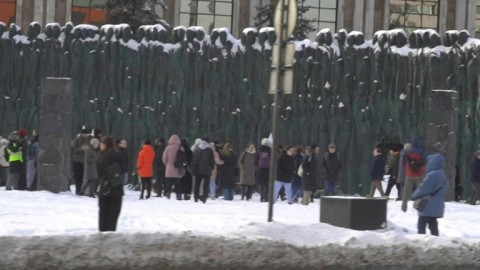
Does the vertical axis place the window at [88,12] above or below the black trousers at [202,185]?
above

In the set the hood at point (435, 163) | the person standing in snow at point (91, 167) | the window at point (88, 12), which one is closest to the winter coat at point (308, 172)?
the person standing in snow at point (91, 167)

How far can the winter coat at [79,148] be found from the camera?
27.4m

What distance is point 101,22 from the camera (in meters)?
59.1

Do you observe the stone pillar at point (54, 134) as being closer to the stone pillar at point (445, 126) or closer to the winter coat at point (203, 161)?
the winter coat at point (203, 161)

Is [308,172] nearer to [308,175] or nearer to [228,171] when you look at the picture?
[308,175]

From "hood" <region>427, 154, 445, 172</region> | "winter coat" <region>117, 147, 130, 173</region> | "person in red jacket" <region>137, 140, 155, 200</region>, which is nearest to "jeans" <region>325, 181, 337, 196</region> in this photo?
"person in red jacket" <region>137, 140, 155, 200</region>

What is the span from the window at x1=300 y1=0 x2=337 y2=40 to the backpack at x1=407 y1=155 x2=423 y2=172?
37134mm

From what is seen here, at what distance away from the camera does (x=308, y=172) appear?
26.9 metres

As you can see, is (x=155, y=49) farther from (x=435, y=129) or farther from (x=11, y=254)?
(x=11, y=254)

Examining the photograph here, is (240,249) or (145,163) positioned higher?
(145,163)

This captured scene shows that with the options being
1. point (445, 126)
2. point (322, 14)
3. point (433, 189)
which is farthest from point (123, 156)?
point (322, 14)

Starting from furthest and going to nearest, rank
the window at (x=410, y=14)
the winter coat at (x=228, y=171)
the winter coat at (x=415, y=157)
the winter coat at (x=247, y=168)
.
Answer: the window at (x=410, y=14), the winter coat at (x=247, y=168), the winter coat at (x=228, y=171), the winter coat at (x=415, y=157)

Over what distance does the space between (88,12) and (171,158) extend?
1364 inches

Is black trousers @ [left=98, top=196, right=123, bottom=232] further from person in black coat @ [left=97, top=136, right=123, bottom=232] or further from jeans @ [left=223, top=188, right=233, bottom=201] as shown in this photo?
jeans @ [left=223, top=188, right=233, bottom=201]
